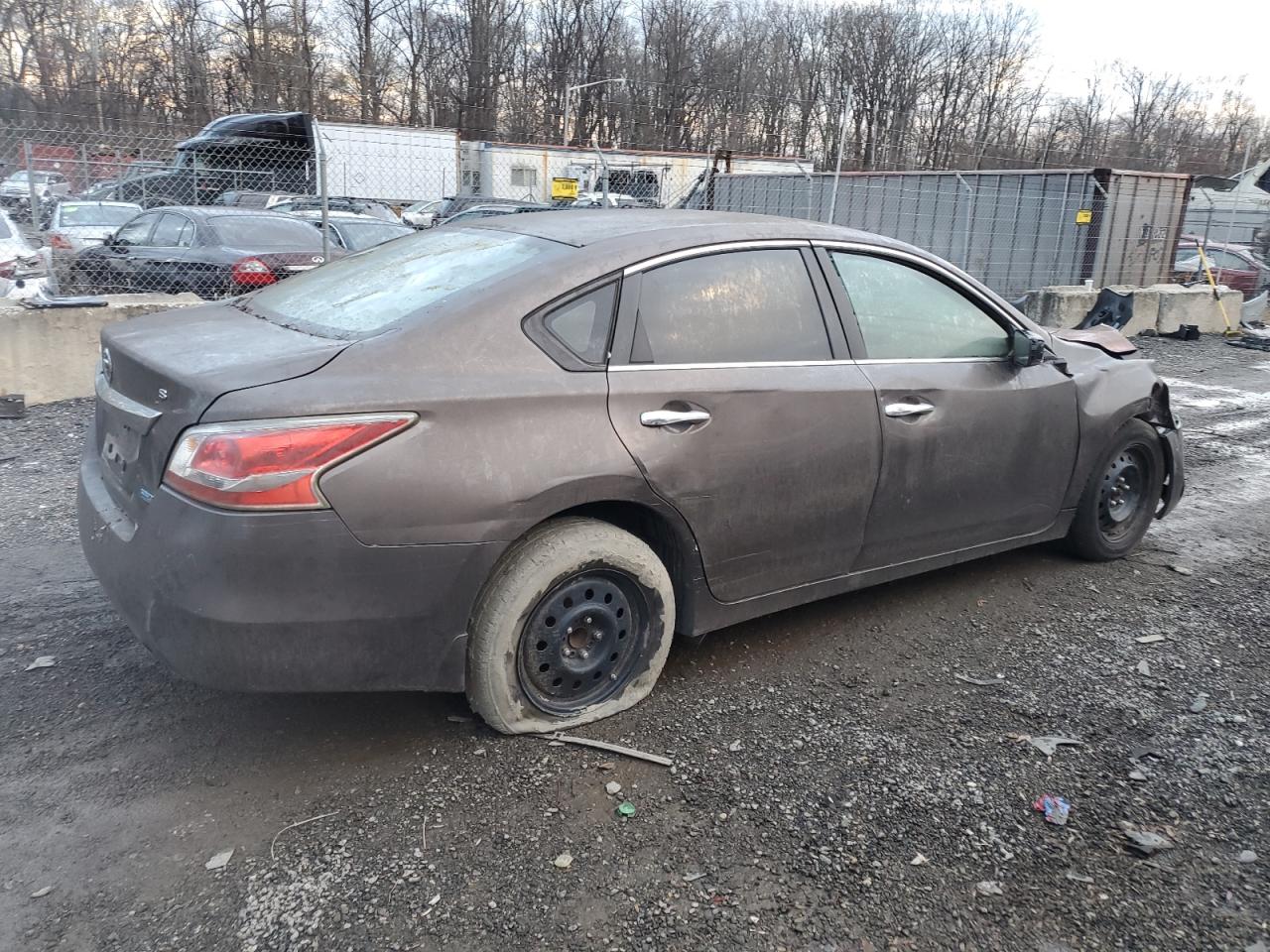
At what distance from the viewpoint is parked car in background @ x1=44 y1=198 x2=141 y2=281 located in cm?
855

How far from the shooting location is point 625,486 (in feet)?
9.71

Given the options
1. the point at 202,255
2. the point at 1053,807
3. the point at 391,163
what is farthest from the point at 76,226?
the point at 391,163

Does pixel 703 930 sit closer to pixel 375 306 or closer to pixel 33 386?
pixel 375 306

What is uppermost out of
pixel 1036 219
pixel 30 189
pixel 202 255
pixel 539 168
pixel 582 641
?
pixel 539 168

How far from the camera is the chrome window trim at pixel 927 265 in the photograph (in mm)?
3674

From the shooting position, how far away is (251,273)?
960cm

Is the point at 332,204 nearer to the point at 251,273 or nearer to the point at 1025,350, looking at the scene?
the point at 251,273

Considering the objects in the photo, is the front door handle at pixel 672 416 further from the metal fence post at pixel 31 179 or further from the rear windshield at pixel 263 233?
the rear windshield at pixel 263 233

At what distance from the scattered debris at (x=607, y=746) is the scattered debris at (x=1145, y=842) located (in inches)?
51.5

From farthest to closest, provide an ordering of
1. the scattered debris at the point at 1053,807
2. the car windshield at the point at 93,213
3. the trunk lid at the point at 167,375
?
the car windshield at the point at 93,213
the scattered debris at the point at 1053,807
the trunk lid at the point at 167,375

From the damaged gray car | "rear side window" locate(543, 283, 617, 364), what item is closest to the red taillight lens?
the damaged gray car

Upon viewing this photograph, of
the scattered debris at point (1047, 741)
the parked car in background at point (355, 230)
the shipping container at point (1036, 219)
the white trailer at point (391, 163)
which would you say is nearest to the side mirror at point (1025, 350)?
the scattered debris at point (1047, 741)

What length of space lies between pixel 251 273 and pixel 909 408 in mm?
7909

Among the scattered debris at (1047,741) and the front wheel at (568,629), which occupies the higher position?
the front wheel at (568,629)
